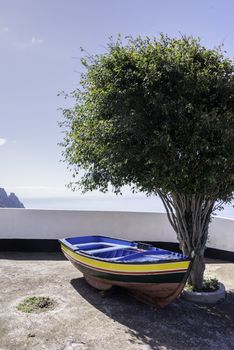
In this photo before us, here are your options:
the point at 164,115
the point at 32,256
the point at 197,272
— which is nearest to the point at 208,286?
the point at 197,272

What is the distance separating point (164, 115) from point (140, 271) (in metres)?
2.45

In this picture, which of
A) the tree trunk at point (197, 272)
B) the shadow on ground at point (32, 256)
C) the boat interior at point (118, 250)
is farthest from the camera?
the shadow on ground at point (32, 256)

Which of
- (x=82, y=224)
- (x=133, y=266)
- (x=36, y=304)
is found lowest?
(x=36, y=304)

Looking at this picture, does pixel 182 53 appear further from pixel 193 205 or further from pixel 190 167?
pixel 193 205

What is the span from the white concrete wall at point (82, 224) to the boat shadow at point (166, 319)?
3294mm

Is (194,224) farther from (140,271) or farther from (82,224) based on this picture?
(82,224)

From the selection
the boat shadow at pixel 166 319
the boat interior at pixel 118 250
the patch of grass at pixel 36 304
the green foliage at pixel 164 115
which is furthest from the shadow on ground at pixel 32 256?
the green foliage at pixel 164 115

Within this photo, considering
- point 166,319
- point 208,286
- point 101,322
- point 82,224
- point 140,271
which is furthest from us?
point 82,224

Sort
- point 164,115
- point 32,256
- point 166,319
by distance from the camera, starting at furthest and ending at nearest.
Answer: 1. point 32,256
2. point 164,115
3. point 166,319

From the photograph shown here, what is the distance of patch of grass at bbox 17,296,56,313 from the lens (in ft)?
15.4

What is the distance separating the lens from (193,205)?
5.56 metres

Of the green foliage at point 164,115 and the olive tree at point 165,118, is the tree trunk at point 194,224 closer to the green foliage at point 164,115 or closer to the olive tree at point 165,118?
the olive tree at point 165,118

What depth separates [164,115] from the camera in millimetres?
4812

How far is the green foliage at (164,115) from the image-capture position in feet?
15.1
